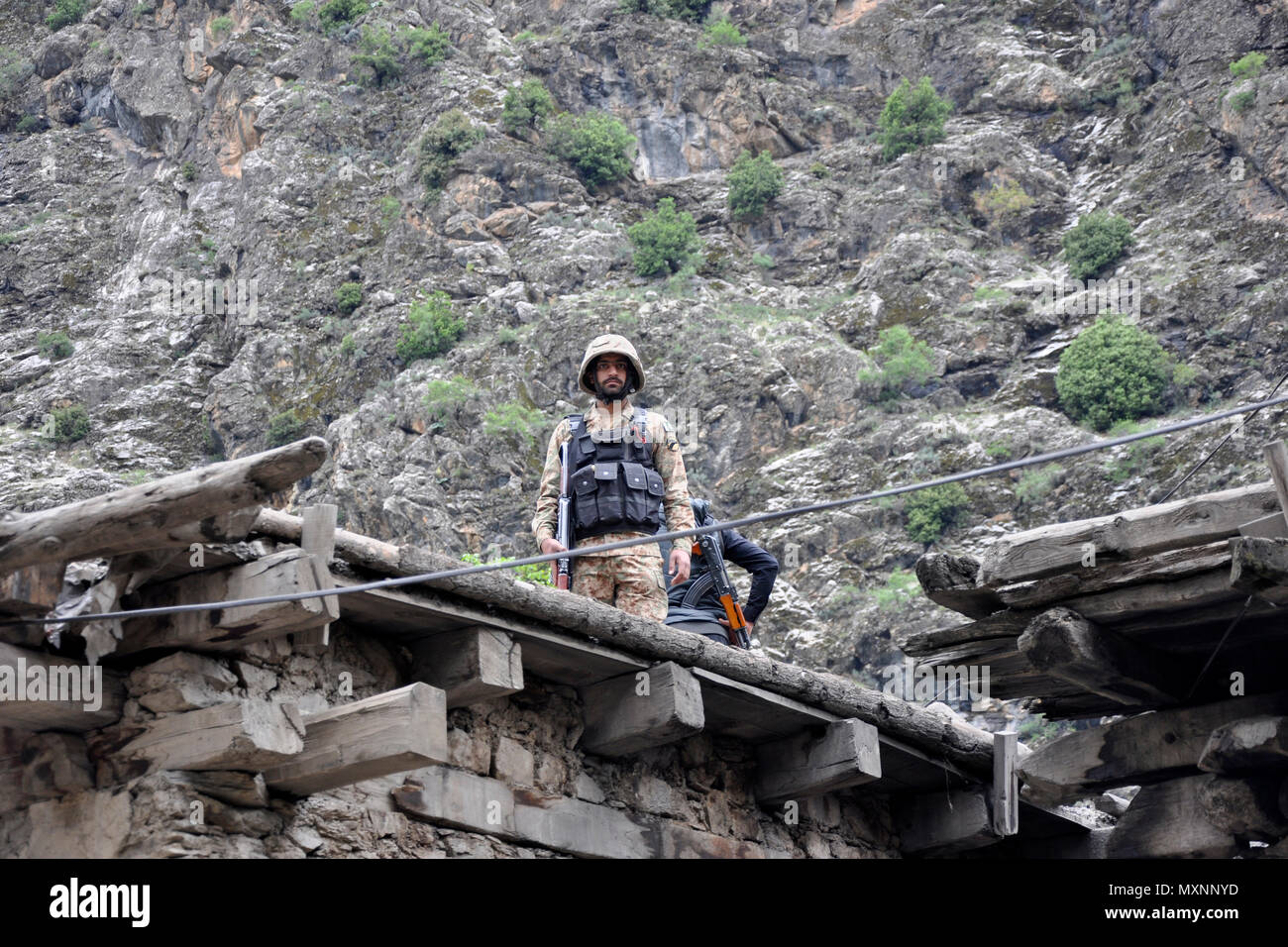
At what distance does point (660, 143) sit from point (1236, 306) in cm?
1813

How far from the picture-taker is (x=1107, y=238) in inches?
1582

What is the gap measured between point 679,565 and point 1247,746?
8.80 feet

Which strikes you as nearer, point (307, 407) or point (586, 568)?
point (586, 568)

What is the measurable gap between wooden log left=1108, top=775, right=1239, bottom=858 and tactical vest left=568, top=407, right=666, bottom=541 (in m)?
2.34

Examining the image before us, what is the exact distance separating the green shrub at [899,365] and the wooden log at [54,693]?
34.4m

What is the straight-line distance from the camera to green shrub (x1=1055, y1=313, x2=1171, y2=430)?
120 feet

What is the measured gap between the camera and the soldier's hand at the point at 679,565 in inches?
287

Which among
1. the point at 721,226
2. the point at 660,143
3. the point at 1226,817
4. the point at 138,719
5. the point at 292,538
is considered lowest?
the point at 1226,817

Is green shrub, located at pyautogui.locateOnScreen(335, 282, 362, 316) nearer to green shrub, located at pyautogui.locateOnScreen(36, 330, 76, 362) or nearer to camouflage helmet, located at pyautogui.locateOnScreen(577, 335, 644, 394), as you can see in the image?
green shrub, located at pyautogui.locateOnScreen(36, 330, 76, 362)

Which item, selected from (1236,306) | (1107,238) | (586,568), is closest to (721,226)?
(1107,238)

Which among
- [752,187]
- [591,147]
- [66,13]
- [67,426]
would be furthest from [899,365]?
[66,13]

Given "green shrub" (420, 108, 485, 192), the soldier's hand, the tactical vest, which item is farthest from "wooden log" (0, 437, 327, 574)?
"green shrub" (420, 108, 485, 192)

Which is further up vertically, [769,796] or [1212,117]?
[1212,117]

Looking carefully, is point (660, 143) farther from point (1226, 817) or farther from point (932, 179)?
point (1226, 817)
